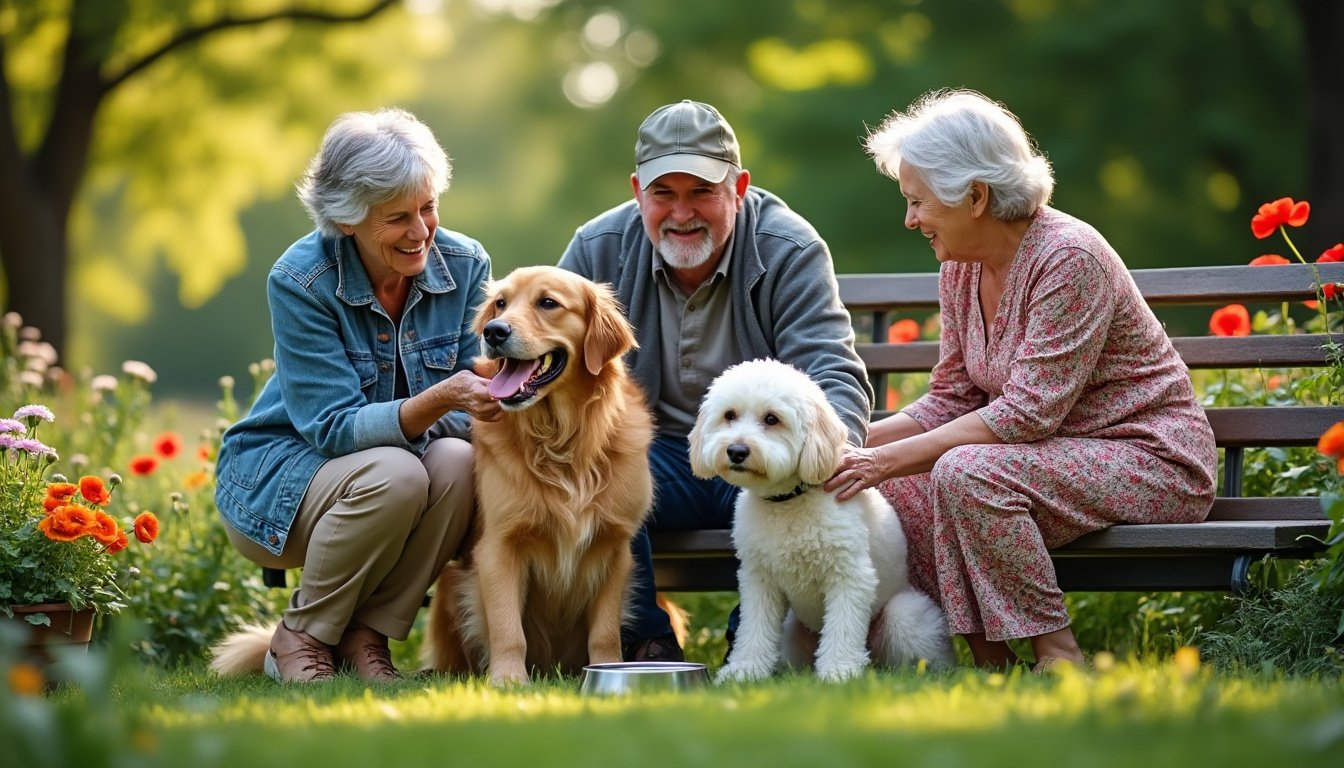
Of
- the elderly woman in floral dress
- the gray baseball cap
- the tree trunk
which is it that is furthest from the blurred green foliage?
the elderly woman in floral dress

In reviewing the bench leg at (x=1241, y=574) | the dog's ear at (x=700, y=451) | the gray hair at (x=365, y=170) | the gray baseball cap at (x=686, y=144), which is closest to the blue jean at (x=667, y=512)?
the dog's ear at (x=700, y=451)

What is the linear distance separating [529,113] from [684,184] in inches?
654

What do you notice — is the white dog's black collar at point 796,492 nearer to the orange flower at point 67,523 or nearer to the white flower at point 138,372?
the orange flower at point 67,523

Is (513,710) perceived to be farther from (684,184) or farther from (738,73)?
(738,73)

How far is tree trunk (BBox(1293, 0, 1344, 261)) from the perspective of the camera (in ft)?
31.4

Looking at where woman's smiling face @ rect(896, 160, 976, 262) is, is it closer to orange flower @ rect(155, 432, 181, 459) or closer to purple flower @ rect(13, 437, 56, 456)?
purple flower @ rect(13, 437, 56, 456)

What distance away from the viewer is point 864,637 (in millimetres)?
3793

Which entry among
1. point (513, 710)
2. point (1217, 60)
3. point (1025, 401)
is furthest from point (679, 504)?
point (1217, 60)

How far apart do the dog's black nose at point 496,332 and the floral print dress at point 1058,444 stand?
127 centimetres

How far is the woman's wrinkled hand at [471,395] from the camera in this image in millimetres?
3898

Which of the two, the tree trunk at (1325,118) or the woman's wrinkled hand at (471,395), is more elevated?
the tree trunk at (1325,118)

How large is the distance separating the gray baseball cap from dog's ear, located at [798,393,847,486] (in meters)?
0.94

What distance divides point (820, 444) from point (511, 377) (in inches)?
36.3

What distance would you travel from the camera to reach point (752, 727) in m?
2.54
